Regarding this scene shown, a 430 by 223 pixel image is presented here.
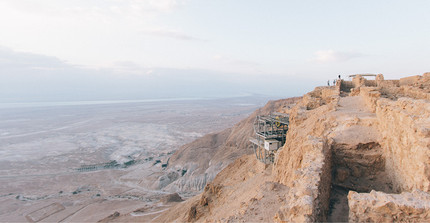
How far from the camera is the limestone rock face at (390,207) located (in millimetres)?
3632

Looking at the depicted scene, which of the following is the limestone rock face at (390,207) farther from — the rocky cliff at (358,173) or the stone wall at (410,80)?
the stone wall at (410,80)

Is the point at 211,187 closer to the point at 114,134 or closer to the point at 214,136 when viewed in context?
the point at 214,136

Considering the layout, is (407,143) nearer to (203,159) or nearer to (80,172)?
(203,159)

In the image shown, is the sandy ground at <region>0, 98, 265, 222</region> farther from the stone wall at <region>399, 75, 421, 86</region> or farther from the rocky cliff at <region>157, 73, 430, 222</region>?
the stone wall at <region>399, 75, 421, 86</region>

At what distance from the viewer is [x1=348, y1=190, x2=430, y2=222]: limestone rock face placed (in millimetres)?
3632

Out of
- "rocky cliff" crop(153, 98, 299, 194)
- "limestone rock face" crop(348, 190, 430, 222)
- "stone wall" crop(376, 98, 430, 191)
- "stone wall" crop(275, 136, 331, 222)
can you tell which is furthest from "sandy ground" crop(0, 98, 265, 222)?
"limestone rock face" crop(348, 190, 430, 222)

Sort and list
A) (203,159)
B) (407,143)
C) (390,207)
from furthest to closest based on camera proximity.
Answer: (203,159) → (407,143) → (390,207)

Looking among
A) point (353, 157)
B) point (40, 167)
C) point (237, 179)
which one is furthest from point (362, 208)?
point (40, 167)

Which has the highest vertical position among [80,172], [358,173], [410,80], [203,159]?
[410,80]

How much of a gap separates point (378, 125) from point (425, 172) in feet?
12.7

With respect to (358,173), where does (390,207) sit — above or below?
above

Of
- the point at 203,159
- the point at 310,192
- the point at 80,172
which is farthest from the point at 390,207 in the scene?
the point at 80,172

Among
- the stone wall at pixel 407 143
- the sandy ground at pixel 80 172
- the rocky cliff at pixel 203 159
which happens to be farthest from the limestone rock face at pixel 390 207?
the rocky cliff at pixel 203 159

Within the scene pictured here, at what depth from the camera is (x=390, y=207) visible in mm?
3762
